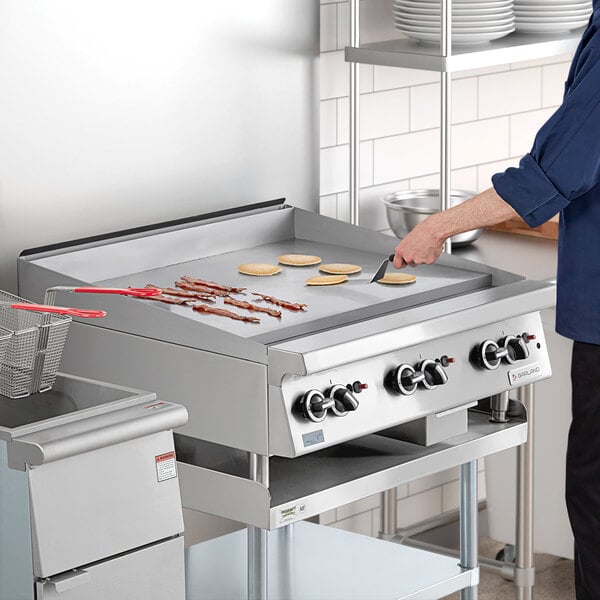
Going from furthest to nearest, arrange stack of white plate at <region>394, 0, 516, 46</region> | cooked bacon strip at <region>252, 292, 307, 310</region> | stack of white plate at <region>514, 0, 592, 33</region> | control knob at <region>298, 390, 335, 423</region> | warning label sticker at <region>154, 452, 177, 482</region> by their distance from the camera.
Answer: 1. stack of white plate at <region>514, 0, 592, 33</region>
2. stack of white plate at <region>394, 0, 516, 46</region>
3. cooked bacon strip at <region>252, 292, 307, 310</region>
4. control knob at <region>298, 390, 335, 423</region>
5. warning label sticker at <region>154, 452, 177, 482</region>

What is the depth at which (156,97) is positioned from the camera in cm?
344

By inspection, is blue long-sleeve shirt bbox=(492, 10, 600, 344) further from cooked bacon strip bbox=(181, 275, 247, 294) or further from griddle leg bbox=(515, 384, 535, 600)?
griddle leg bbox=(515, 384, 535, 600)

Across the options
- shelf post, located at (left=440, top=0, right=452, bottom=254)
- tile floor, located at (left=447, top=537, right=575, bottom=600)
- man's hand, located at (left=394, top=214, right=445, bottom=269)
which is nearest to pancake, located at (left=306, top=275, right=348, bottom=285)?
man's hand, located at (left=394, top=214, right=445, bottom=269)

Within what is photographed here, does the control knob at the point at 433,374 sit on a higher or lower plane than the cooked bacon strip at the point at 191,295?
lower

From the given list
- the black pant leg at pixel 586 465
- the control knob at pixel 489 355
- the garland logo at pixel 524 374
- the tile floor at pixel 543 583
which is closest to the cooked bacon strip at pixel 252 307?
the control knob at pixel 489 355

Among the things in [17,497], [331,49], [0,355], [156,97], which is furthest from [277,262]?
[17,497]

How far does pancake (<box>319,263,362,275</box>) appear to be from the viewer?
3199 millimetres

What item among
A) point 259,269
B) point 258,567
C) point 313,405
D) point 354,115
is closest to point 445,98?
point 354,115

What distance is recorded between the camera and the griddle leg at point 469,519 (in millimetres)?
3414

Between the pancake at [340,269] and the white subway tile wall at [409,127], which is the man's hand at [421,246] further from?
the white subway tile wall at [409,127]

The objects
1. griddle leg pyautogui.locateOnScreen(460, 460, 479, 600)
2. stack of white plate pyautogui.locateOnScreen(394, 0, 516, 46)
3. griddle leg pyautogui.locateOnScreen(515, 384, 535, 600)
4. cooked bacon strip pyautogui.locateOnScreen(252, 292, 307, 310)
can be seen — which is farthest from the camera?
griddle leg pyautogui.locateOnScreen(515, 384, 535, 600)

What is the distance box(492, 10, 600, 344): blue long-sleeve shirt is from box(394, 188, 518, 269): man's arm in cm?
3

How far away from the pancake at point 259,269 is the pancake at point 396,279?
0.25 metres

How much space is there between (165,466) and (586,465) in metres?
1.17
